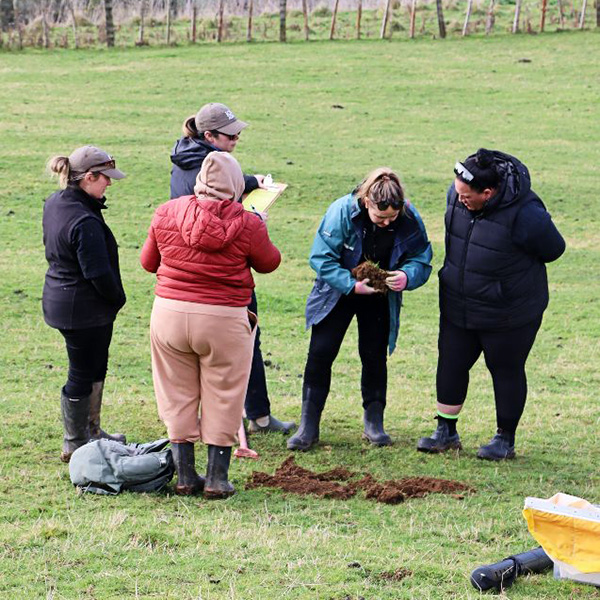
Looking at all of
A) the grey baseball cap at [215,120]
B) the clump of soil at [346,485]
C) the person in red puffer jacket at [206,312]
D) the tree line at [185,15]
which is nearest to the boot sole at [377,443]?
the clump of soil at [346,485]

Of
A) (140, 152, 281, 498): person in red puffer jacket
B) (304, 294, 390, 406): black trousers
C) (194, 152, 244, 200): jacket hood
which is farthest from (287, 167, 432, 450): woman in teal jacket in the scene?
(194, 152, 244, 200): jacket hood

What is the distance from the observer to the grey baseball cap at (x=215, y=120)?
8180mm

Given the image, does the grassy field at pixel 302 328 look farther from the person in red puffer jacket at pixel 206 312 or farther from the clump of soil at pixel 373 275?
the clump of soil at pixel 373 275

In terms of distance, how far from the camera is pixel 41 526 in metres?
6.46

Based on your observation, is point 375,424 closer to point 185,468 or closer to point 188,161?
point 185,468

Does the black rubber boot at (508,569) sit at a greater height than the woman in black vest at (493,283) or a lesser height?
lesser

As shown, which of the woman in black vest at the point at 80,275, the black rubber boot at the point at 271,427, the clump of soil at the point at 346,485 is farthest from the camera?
the black rubber boot at the point at 271,427

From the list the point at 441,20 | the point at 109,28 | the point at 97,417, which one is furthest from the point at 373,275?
the point at 109,28

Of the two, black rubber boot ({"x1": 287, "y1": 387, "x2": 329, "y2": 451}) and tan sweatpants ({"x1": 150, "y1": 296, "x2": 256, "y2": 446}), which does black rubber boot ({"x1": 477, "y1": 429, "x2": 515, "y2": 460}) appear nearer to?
black rubber boot ({"x1": 287, "y1": 387, "x2": 329, "y2": 451})

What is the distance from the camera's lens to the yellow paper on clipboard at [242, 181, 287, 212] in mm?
8281

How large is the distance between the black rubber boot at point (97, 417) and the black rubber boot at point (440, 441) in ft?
7.49

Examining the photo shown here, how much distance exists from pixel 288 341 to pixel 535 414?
3.60 m

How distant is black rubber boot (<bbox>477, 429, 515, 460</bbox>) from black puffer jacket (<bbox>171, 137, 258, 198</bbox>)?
2.94 metres

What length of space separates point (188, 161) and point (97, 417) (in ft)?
6.55
